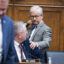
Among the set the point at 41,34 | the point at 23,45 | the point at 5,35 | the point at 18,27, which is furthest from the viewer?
the point at 41,34

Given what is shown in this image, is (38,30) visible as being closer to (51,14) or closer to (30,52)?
(30,52)

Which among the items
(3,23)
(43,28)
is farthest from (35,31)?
(3,23)

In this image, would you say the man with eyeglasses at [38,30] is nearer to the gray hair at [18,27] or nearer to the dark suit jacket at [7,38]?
the gray hair at [18,27]

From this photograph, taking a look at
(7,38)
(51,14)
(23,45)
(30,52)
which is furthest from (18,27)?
(51,14)

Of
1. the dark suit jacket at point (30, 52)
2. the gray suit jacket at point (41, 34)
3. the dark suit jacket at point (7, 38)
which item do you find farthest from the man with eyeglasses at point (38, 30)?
the dark suit jacket at point (7, 38)

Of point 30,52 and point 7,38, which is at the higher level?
point 7,38

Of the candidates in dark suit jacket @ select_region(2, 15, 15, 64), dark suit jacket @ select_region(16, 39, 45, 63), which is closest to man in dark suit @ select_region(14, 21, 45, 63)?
dark suit jacket @ select_region(16, 39, 45, 63)

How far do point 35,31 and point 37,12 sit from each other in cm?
28

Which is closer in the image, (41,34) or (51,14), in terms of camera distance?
(41,34)

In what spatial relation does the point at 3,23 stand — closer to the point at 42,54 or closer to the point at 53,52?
the point at 42,54

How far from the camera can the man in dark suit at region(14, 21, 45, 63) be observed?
163 inches

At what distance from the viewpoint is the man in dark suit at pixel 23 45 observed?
4137 millimetres

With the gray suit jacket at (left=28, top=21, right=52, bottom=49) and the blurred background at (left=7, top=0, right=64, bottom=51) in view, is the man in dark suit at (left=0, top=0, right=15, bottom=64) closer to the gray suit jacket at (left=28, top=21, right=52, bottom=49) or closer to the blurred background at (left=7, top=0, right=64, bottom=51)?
the gray suit jacket at (left=28, top=21, right=52, bottom=49)

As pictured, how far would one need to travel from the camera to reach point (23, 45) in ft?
14.1
